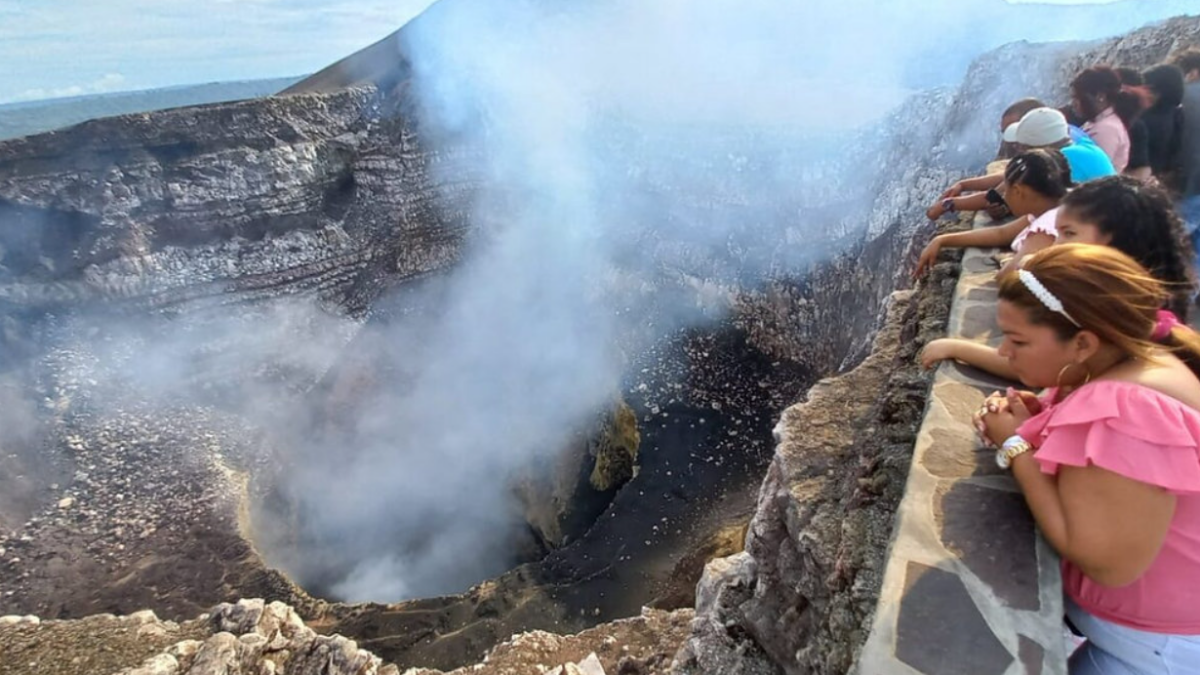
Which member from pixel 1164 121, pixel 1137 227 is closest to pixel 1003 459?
pixel 1137 227

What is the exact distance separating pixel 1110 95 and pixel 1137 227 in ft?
9.93

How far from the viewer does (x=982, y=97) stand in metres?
10.2

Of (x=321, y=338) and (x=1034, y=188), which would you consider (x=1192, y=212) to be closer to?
(x=1034, y=188)

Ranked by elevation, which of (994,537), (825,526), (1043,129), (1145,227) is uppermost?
(1043,129)

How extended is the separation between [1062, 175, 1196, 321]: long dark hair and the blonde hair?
686 millimetres

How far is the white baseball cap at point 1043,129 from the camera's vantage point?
3.86 metres

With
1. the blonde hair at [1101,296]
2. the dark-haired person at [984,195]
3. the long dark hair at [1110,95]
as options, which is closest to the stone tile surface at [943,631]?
the blonde hair at [1101,296]

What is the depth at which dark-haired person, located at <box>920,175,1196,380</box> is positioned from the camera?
84.0 inches

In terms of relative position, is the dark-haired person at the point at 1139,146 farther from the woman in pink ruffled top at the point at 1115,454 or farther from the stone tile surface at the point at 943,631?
the stone tile surface at the point at 943,631

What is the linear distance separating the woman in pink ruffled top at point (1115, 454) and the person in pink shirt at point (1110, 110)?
3522 mm

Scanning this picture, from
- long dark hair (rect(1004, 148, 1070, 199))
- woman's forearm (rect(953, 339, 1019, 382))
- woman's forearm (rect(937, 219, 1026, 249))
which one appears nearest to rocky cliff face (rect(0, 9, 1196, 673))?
woman's forearm (rect(937, 219, 1026, 249))

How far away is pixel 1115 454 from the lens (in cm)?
144

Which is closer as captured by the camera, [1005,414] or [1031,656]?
[1031,656]

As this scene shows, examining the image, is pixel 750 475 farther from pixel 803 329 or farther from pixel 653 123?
pixel 653 123
